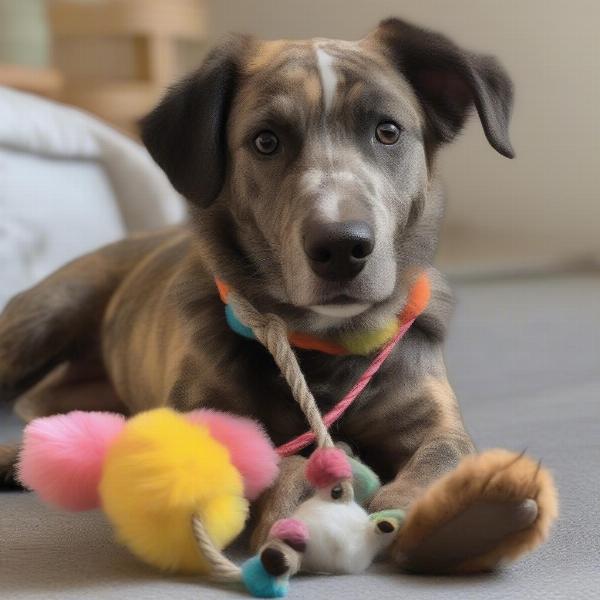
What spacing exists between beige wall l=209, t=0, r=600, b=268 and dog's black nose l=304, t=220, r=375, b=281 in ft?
11.8

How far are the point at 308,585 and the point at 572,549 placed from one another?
403mm

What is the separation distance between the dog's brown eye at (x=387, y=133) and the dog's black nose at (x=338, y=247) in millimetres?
282

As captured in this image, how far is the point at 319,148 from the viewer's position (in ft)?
5.30

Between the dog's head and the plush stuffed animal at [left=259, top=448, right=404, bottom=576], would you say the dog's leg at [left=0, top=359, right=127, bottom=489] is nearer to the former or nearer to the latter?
the dog's head

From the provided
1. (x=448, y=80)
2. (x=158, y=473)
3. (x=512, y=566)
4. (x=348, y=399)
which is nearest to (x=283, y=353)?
(x=348, y=399)

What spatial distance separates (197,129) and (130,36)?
3826mm

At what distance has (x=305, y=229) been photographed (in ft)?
4.75

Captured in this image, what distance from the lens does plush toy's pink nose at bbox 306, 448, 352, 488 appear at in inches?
51.6

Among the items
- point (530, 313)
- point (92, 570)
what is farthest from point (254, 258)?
point (530, 313)

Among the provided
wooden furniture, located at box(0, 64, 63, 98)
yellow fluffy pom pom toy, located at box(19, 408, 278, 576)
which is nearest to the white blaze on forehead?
yellow fluffy pom pom toy, located at box(19, 408, 278, 576)

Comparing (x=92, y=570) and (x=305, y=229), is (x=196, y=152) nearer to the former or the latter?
(x=305, y=229)

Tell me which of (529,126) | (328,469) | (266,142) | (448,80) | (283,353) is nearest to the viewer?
(328,469)

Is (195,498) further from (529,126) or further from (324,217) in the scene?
(529,126)

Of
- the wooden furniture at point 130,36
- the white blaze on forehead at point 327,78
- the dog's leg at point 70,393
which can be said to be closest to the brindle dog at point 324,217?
the white blaze on forehead at point 327,78
